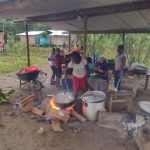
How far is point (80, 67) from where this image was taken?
269 inches

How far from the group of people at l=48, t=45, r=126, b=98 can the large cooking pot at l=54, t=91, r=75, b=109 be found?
0.69 feet

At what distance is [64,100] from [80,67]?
104cm

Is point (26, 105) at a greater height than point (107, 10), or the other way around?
point (107, 10)

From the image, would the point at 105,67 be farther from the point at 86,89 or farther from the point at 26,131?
the point at 26,131

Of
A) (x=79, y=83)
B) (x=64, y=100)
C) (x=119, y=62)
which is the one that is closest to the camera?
(x=64, y=100)

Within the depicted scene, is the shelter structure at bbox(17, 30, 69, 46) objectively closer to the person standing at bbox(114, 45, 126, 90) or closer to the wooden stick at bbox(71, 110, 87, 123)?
the person standing at bbox(114, 45, 126, 90)

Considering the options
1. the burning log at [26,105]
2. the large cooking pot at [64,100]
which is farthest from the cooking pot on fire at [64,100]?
the burning log at [26,105]

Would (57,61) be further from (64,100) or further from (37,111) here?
(37,111)

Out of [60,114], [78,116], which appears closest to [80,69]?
[78,116]

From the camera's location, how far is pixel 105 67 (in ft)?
31.1

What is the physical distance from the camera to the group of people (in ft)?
22.5

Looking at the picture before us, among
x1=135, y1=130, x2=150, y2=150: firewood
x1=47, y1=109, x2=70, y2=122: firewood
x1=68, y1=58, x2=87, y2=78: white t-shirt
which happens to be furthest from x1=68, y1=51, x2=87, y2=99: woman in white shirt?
x1=135, y1=130, x2=150, y2=150: firewood

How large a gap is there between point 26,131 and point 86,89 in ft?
7.96

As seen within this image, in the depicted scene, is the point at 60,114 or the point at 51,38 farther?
the point at 51,38
